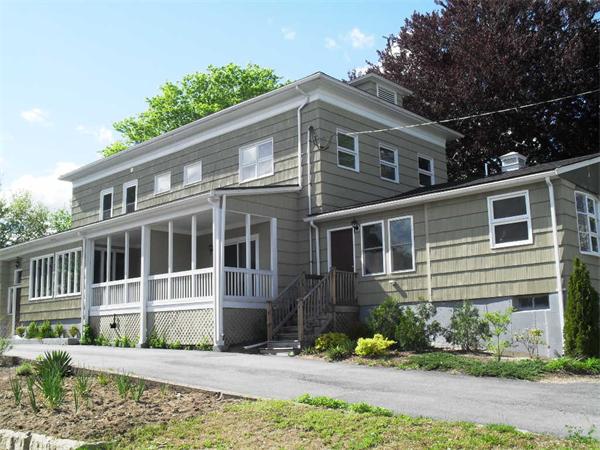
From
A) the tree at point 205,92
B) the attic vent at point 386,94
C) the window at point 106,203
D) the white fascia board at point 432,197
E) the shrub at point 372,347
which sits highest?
the tree at point 205,92

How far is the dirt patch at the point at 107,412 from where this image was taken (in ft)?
24.5

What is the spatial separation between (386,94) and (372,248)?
25.3 ft

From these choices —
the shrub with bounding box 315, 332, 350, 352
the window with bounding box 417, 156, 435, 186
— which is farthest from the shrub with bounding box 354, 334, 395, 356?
Result: the window with bounding box 417, 156, 435, 186

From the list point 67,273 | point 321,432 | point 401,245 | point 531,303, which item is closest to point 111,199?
point 67,273

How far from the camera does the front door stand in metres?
18.0

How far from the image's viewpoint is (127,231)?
20.4 metres

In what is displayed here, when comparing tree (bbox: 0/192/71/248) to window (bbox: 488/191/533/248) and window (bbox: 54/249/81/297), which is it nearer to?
window (bbox: 54/249/81/297)

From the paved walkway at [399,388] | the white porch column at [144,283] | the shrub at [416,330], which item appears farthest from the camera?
the white porch column at [144,283]

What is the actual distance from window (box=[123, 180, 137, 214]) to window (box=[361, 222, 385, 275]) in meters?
11.4

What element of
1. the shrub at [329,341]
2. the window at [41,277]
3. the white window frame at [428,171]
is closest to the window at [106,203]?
the window at [41,277]

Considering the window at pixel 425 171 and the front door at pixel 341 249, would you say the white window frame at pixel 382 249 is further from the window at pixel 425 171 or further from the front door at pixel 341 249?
the window at pixel 425 171

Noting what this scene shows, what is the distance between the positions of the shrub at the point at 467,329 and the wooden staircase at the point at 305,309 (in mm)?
3244

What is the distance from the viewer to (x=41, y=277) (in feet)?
82.2

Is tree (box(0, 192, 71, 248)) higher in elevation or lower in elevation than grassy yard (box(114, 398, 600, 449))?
higher
